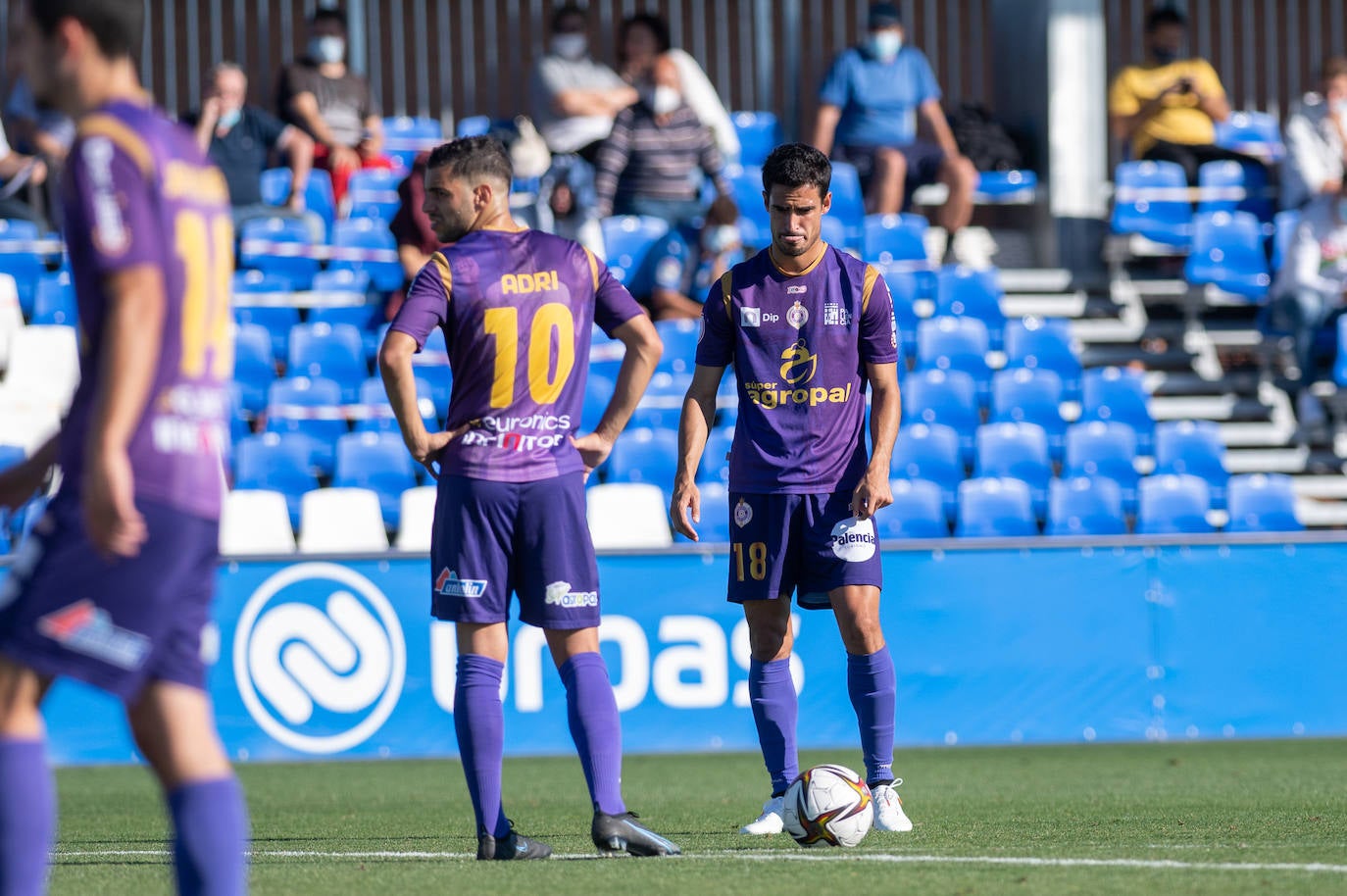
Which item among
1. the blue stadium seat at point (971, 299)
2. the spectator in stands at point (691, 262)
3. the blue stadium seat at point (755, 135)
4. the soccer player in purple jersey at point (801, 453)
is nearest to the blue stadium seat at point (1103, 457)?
the blue stadium seat at point (971, 299)

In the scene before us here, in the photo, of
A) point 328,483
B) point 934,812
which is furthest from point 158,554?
point 328,483

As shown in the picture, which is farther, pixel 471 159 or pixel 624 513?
pixel 624 513

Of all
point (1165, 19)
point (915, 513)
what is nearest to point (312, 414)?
point (915, 513)

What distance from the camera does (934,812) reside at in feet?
21.2

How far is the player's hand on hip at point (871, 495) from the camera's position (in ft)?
18.6

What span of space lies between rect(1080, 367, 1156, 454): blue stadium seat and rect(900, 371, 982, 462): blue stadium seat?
0.95 metres

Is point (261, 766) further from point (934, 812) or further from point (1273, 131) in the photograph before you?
point (1273, 131)

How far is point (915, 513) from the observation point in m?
10.7

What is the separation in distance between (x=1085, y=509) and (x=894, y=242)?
3.19 meters

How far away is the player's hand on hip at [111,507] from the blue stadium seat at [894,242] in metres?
10.6

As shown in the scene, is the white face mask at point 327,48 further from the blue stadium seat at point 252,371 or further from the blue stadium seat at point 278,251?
the blue stadium seat at point 252,371

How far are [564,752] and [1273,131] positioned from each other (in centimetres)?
937

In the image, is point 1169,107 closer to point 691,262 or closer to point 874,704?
point 691,262

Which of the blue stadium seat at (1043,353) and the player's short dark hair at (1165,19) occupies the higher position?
the player's short dark hair at (1165,19)
